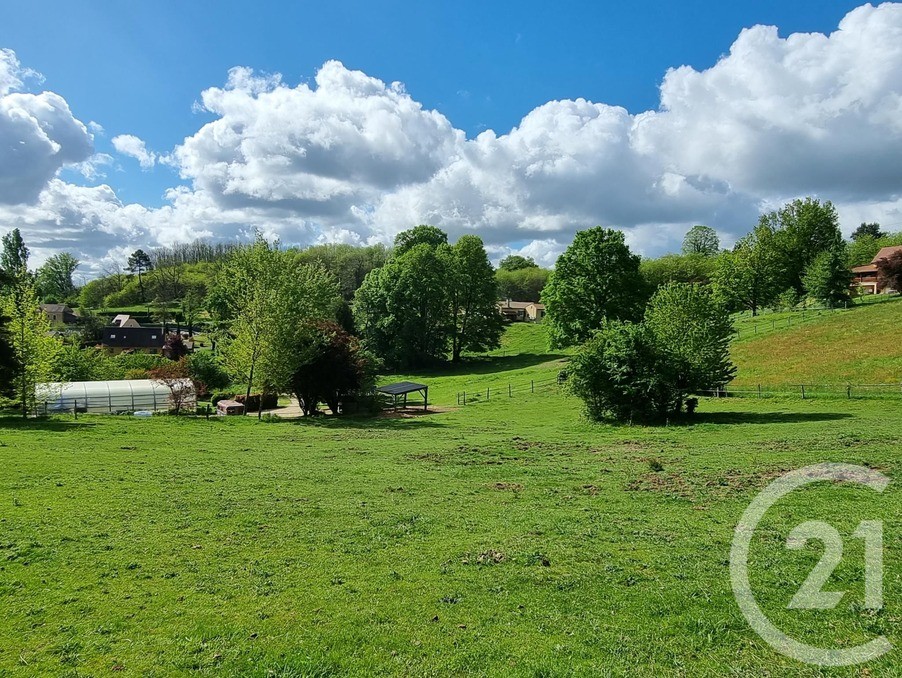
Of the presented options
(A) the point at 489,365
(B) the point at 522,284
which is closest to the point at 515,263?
(B) the point at 522,284

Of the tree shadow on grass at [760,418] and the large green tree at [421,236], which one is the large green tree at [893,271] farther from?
the large green tree at [421,236]

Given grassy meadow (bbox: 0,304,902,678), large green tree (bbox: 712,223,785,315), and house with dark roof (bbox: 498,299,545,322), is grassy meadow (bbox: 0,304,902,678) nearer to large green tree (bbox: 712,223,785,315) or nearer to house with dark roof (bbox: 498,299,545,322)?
large green tree (bbox: 712,223,785,315)

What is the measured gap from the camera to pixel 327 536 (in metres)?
10.5

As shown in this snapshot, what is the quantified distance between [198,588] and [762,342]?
59905 millimetres

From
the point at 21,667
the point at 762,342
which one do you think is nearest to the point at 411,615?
the point at 21,667

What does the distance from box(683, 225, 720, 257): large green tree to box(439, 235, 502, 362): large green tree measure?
8826 cm

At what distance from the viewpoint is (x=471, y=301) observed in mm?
79062

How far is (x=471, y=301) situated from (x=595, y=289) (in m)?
28.2

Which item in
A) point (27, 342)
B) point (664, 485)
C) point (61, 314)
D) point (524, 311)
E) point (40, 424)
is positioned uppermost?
point (61, 314)

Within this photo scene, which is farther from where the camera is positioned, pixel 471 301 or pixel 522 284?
pixel 522 284

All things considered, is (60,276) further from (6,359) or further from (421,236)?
(6,359)

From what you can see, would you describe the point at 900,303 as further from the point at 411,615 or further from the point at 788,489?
the point at 411,615

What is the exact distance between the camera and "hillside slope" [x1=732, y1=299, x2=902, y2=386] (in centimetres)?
4028

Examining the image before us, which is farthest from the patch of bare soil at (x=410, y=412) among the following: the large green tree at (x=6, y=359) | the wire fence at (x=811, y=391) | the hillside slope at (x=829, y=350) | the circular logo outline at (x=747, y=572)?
the circular logo outline at (x=747, y=572)
